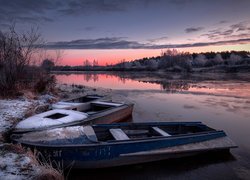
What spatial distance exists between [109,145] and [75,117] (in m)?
2.93

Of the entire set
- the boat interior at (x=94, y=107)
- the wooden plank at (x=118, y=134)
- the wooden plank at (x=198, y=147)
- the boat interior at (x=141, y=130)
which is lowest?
the wooden plank at (x=198, y=147)

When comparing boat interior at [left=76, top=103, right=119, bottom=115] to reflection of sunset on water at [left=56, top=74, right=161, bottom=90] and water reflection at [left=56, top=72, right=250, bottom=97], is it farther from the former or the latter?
reflection of sunset on water at [left=56, top=74, right=161, bottom=90]

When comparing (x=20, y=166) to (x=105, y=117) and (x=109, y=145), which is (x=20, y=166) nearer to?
(x=109, y=145)

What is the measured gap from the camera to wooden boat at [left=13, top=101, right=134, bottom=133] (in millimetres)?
8289

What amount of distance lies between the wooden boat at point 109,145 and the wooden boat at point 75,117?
27.4 inches

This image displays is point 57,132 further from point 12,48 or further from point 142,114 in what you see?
point 12,48

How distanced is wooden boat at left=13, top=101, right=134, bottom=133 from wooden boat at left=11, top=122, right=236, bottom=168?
27.4 inches

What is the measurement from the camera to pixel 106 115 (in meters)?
10.9

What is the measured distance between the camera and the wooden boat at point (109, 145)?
6.84 m

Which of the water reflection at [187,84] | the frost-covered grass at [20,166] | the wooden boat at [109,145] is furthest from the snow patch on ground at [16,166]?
the water reflection at [187,84]

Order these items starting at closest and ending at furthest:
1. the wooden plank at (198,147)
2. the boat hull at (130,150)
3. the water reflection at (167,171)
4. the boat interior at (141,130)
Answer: the boat hull at (130,150) → the water reflection at (167,171) → the wooden plank at (198,147) → the boat interior at (141,130)

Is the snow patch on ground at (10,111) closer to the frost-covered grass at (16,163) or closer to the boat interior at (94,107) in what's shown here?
the frost-covered grass at (16,163)

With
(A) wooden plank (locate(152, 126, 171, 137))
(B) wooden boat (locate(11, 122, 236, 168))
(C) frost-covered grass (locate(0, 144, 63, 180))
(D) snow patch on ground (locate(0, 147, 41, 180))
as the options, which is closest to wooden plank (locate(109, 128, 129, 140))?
(B) wooden boat (locate(11, 122, 236, 168))

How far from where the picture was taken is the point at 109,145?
705cm
